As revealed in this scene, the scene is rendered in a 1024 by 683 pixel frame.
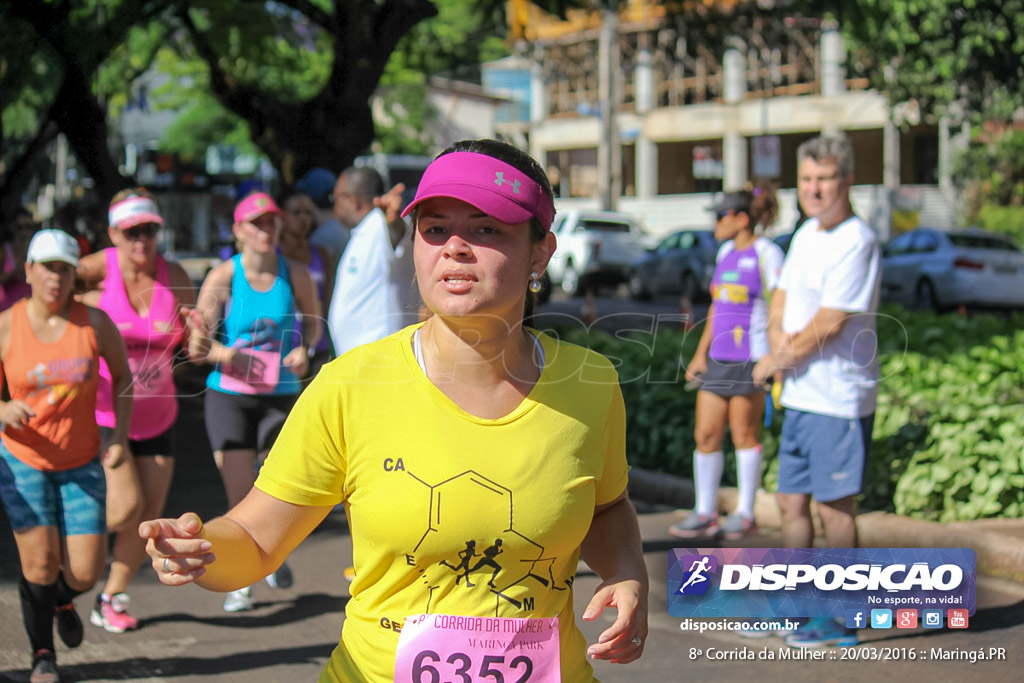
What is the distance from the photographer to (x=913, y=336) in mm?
10648

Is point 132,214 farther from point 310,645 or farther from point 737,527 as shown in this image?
point 737,527

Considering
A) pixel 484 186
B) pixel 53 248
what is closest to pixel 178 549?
pixel 484 186

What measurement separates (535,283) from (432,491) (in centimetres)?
70

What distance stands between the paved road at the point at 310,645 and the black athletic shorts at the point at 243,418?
0.86 m

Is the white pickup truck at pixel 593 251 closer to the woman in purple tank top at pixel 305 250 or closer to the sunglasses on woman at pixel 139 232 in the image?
the woman in purple tank top at pixel 305 250

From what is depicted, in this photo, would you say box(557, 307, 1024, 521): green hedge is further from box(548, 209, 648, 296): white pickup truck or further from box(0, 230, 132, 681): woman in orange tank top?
box(548, 209, 648, 296): white pickup truck

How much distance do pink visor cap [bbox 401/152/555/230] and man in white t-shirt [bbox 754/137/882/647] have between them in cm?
312

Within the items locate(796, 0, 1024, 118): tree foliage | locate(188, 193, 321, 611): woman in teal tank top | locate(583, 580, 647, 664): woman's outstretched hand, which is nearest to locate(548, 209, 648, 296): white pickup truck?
locate(796, 0, 1024, 118): tree foliage

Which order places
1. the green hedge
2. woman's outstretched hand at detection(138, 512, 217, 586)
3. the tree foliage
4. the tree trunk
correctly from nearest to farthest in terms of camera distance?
woman's outstretched hand at detection(138, 512, 217, 586) < the green hedge < the tree foliage < the tree trunk

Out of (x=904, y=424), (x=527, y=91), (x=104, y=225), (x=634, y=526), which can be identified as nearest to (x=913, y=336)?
(x=904, y=424)

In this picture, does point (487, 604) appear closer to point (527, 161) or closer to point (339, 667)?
point (339, 667)

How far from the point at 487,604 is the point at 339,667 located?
35 cm

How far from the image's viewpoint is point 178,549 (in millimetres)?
2264

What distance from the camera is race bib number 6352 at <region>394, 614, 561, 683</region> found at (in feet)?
8.15
